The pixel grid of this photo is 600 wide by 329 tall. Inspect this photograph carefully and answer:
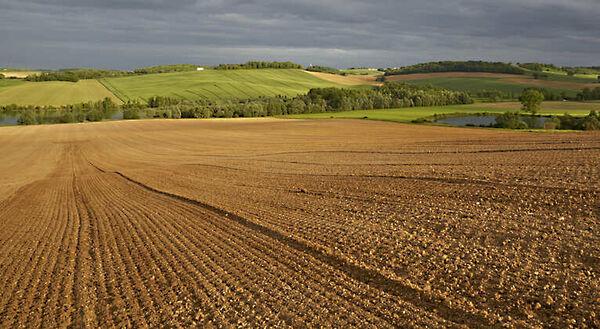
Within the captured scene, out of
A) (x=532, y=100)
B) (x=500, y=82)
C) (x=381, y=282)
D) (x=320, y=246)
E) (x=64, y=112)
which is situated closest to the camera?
(x=381, y=282)

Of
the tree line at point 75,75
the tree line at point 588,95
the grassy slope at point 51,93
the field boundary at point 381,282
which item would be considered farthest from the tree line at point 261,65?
the field boundary at point 381,282

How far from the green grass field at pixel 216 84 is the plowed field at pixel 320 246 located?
281 feet

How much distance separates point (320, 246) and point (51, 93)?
114613 mm

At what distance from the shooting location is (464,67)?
493 ft

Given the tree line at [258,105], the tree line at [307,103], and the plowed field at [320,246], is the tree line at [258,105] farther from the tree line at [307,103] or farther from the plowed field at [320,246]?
the plowed field at [320,246]

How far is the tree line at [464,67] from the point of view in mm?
142000

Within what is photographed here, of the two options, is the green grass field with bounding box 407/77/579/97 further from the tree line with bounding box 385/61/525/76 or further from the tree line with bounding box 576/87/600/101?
the tree line with bounding box 385/61/525/76

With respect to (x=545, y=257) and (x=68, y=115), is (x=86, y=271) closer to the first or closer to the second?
(x=545, y=257)

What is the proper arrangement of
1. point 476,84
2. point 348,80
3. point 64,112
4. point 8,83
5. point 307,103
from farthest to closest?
point 348,80, point 476,84, point 8,83, point 307,103, point 64,112

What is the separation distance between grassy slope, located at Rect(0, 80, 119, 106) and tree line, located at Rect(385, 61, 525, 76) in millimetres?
104593

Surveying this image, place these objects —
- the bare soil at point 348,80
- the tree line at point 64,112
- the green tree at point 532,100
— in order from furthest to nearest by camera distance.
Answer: the bare soil at point 348,80, the tree line at point 64,112, the green tree at point 532,100

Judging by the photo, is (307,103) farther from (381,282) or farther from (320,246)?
(381,282)

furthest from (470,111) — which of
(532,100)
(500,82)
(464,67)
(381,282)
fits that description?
(381,282)

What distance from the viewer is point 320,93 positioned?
340ft
